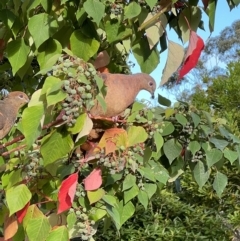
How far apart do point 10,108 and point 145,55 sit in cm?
35

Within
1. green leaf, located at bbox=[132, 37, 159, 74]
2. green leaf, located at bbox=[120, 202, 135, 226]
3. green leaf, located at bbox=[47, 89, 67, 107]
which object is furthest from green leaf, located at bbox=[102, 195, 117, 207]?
green leaf, located at bbox=[132, 37, 159, 74]

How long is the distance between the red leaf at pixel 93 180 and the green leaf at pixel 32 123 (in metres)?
0.11

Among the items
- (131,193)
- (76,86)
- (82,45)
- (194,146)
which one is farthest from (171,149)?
(76,86)

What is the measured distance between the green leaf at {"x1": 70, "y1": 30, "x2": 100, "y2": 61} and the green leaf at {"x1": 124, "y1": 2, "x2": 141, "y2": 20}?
8cm

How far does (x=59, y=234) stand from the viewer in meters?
0.78

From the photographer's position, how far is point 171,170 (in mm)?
1083

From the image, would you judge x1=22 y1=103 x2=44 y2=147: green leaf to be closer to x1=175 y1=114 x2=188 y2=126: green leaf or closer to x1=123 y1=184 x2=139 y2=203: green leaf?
x1=123 y1=184 x2=139 y2=203: green leaf

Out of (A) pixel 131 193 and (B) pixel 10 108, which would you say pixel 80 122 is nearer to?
(A) pixel 131 193

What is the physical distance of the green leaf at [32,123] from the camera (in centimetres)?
72

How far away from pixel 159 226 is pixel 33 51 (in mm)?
2098

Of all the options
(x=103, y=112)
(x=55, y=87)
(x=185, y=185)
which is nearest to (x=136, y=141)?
(x=103, y=112)

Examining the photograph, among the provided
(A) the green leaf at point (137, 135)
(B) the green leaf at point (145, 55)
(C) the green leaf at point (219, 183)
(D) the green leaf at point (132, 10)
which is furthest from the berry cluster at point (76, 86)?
(C) the green leaf at point (219, 183)

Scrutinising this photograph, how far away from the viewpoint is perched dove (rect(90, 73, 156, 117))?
815mm

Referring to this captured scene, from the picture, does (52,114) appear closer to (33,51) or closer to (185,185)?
(33,51)
